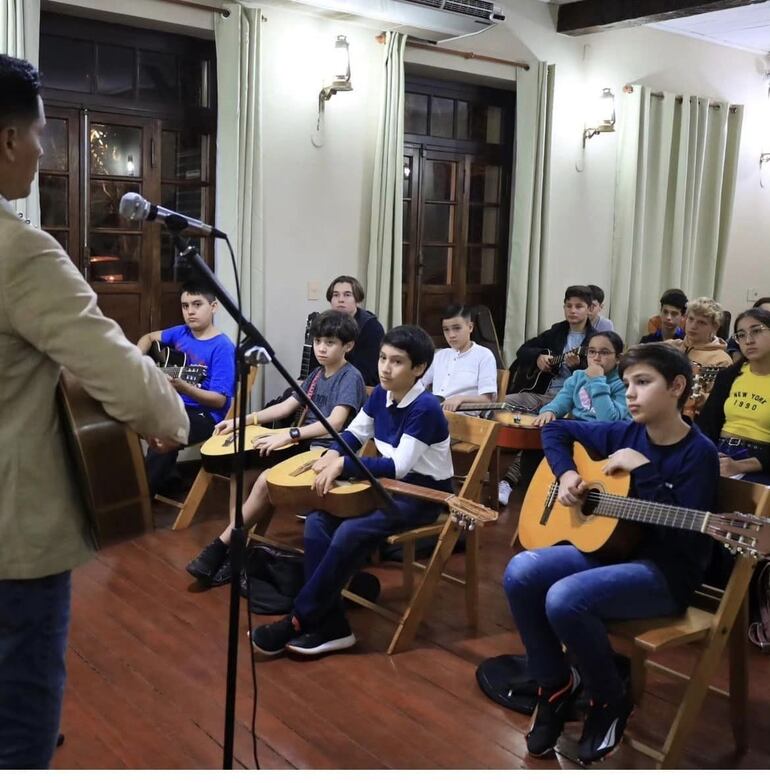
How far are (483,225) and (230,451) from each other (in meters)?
3.45

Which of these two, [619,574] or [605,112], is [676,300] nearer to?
[605,112]

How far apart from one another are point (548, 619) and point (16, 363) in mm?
1466

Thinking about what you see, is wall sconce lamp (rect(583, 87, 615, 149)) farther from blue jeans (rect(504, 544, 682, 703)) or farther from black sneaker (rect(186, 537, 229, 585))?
blue jeans (rect(504, 544, 682, 703))

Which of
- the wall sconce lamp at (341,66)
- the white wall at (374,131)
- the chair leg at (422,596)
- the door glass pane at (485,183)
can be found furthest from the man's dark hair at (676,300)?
the chair leg at (422,596)

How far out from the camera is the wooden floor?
2.28 metres

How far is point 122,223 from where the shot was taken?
498 cm

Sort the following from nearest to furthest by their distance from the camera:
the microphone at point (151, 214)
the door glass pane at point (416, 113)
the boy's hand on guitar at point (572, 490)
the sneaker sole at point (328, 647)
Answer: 1. the microphone at point (151, 214)
2. the boy's hand on guitar at point (572, 490)
3. the sneaker sole at point (328, 647)
4. the door glass pane at point (416, 113)

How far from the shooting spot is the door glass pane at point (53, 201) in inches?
185

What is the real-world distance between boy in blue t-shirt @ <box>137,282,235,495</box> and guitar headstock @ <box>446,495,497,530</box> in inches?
70.8

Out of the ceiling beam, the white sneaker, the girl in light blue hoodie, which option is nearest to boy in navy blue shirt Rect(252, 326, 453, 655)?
the girl in light blue hoodie

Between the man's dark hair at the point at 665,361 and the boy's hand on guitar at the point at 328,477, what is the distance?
0.99 m

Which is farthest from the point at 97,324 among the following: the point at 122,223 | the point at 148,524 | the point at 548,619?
the point at 122,223

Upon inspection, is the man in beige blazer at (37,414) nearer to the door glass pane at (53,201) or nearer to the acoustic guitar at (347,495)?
the acoustic guitar at (347,495)

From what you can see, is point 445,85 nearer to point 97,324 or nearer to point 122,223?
point 122,223
